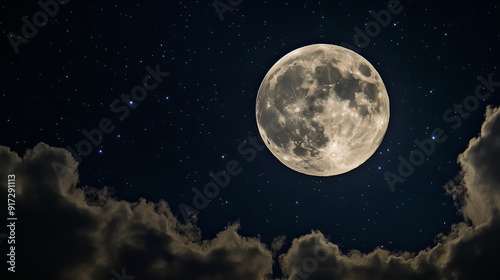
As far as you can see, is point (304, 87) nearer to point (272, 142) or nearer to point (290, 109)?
point (290, 109)

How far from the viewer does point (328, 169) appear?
285 inches

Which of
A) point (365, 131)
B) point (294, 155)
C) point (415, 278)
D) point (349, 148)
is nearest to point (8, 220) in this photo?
point (294, 155)

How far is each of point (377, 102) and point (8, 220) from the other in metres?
12.9

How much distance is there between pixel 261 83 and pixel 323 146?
2.90m

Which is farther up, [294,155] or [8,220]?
[8,220]

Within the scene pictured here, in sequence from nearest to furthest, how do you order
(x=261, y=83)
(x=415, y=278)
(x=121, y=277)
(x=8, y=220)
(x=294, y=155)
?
(x=294, y=155), (x=261, y=83), (x=8, y=220), (x=121, y=277), (x=415, y=278)

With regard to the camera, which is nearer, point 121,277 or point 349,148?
point 349,148

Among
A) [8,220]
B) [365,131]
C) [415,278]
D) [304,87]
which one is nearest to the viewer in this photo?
[304,87]

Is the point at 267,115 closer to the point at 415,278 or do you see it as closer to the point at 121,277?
the point at 121,277

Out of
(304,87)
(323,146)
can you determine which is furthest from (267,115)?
(323,146)

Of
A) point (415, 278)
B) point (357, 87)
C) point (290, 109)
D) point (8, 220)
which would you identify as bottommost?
point (415, 278)

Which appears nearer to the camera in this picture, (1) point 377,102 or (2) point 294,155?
(1) point 377,102

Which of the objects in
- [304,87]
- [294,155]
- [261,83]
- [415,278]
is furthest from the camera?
[415,278]

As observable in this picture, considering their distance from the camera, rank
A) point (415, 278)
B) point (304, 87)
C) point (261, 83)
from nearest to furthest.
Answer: point (304, 87) → point (261, 83) → point (415, 278)
